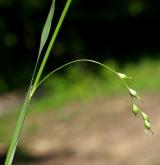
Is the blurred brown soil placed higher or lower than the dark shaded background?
higher

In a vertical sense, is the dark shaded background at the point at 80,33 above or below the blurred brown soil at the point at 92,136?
below

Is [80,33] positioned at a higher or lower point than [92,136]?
lower

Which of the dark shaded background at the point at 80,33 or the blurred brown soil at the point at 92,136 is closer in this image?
the blurred brown soil at the point at 92,136

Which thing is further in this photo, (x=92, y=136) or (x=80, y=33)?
(x=80, y=33)

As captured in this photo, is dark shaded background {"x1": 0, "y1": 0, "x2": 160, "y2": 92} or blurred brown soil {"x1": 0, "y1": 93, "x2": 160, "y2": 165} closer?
blurred brown soil {"x1": 0, "y1": 93, "x2": 160, "y2": 165}
